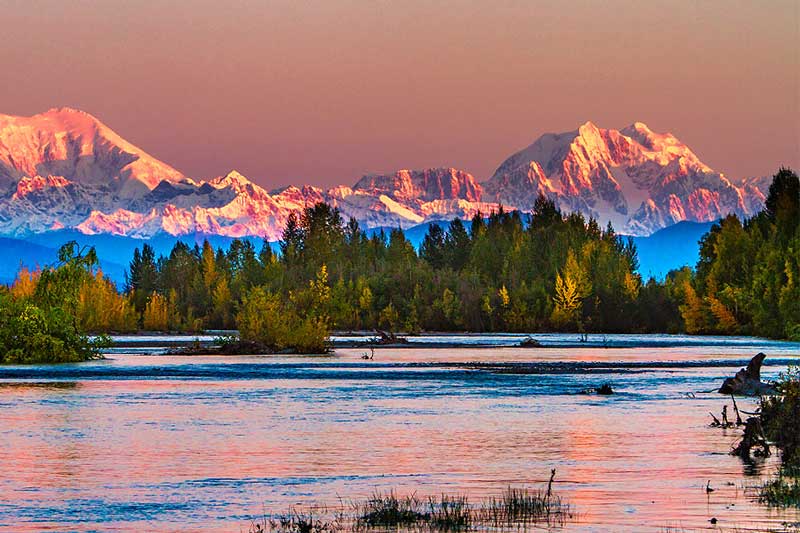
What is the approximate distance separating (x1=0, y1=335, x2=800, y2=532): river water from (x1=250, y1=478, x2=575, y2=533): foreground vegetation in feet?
1.89

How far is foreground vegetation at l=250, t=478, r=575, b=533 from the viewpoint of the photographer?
24.8 metres

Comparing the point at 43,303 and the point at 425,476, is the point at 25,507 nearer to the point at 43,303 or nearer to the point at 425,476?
the point at 425,476

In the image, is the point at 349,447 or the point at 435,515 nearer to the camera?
the point at 435,515

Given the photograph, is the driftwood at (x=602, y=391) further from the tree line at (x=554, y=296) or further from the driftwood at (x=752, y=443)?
the tree line at (x=554, y=296)

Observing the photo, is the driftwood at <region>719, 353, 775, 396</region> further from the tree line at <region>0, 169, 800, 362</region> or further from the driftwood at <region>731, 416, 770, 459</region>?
the tree line at <region>0, 169, 800, 362</region>

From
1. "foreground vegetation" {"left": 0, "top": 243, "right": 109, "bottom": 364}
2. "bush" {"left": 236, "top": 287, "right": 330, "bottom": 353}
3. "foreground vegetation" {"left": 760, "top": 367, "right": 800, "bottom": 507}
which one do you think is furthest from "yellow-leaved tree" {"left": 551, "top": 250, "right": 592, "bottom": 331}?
"foreground vegetation" {"left": 760, "top": 367, "right": 800, "bottom": 507}

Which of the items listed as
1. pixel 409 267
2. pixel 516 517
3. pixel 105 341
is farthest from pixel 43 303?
pixel 409 267

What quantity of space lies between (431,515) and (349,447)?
1160 cm

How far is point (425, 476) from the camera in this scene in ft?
103

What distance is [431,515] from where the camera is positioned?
2570 centimetres

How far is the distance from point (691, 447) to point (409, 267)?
163m

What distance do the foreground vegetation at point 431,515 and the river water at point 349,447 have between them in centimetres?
57

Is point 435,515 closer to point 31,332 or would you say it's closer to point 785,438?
point 785,438

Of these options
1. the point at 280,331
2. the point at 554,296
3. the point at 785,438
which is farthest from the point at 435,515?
the point at 554,296
